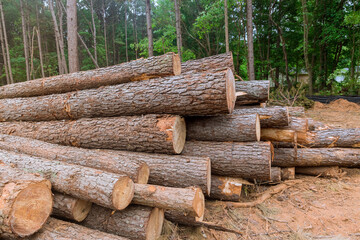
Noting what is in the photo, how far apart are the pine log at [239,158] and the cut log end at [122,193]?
4.01ft

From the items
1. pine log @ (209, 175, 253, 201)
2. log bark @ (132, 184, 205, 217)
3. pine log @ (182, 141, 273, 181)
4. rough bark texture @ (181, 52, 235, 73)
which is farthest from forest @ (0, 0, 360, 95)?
log bark @ (132, 184, 205, 217)

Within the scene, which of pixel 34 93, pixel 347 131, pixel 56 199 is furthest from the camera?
pixel 34 93

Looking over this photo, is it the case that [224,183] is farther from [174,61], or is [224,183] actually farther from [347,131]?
[347,131]

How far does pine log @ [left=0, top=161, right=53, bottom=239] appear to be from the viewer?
1.71m

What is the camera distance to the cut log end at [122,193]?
199 centimetres

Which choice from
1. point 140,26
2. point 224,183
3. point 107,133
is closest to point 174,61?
A: point 107,133

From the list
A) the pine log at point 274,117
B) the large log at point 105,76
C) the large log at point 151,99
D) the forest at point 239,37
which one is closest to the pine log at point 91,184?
the large log at point 151,99

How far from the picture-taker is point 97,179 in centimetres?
210

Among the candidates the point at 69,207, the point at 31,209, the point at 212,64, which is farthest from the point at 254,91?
the point at 31,209

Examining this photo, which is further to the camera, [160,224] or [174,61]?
[174,61]

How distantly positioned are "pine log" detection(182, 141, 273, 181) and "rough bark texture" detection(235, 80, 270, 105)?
49.7 inches

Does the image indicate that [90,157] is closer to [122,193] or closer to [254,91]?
[122,193]

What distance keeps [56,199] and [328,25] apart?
1696 centimetres

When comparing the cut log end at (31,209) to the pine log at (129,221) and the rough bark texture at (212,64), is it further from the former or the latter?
the rough bark texture at (212,64)
